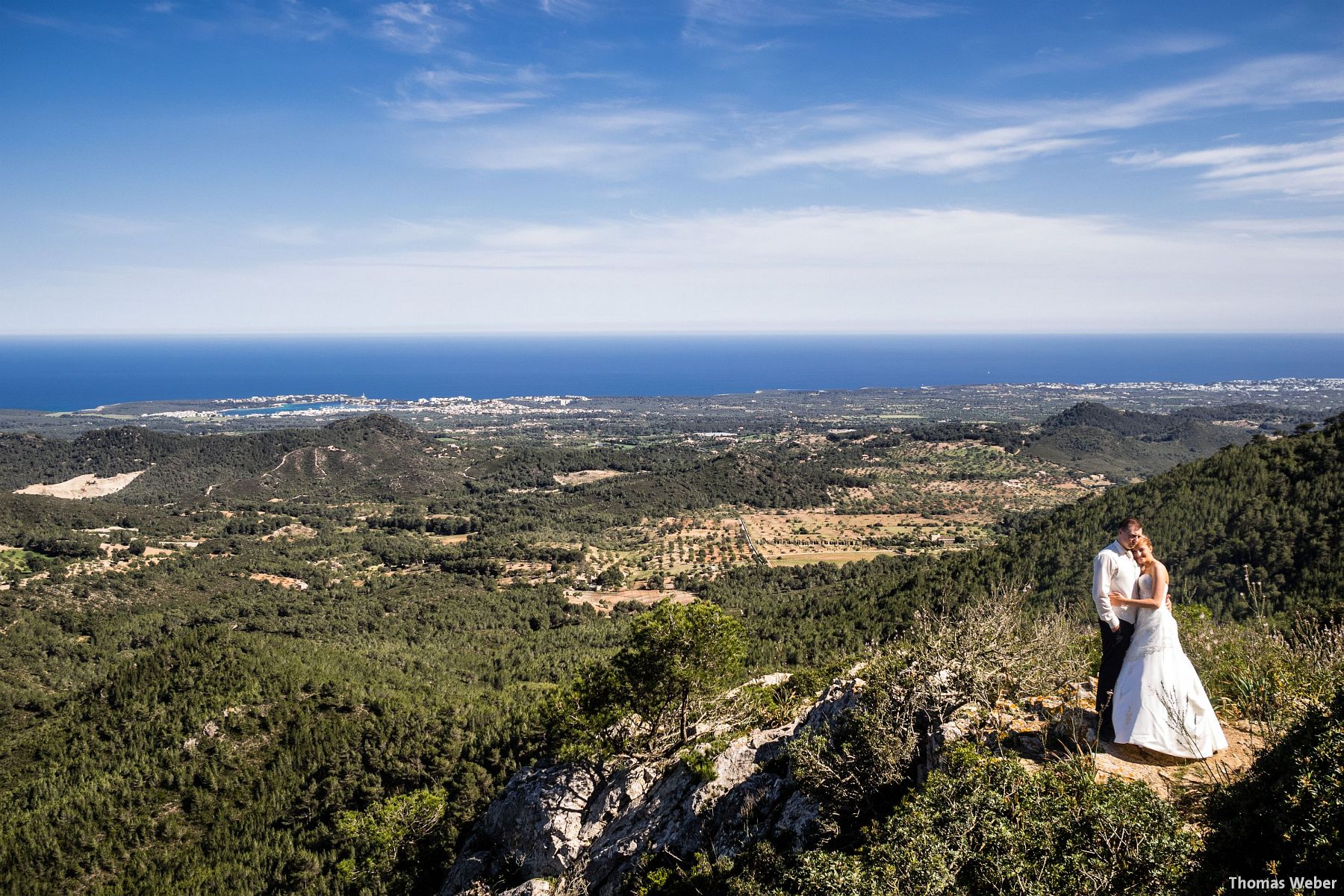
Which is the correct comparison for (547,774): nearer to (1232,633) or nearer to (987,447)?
(1232,633)

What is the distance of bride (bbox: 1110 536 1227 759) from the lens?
9.45 meters

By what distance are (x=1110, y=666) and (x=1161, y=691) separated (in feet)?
2.57

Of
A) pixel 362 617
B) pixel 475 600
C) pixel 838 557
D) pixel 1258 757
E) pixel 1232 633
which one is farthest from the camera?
pixel 838 557

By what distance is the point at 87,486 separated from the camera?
131875 mm

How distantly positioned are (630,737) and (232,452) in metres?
152

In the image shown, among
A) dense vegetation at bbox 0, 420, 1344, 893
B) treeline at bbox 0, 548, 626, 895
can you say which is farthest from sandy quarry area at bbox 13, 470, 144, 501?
treeline at bbox 0, 548, 626, 895

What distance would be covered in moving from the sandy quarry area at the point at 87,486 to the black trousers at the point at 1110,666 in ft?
546

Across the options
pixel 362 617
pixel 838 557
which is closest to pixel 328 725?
pixel 362 617

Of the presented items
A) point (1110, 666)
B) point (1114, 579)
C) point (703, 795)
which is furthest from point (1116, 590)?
point (703, 795)

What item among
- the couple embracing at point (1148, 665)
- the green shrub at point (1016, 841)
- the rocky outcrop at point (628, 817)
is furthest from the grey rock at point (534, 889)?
the couple embracing at point (1148, 665)

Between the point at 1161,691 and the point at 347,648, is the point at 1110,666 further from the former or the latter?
the point at 347,648

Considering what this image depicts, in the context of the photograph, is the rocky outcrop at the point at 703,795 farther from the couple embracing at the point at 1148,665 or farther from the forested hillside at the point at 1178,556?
the forested hillside at the point at 1178,556

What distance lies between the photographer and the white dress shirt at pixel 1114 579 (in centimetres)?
971

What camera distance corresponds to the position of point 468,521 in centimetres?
10712
